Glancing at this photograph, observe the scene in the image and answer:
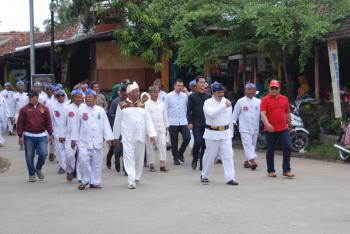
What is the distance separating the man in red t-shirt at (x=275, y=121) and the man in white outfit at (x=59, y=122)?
4.13 m

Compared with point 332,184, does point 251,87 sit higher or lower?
higher

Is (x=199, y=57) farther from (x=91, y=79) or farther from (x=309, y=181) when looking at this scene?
(x=91, y=79)

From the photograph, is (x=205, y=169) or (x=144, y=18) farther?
(x=144, y=18)

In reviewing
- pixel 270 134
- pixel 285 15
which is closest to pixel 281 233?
pixel 270 134

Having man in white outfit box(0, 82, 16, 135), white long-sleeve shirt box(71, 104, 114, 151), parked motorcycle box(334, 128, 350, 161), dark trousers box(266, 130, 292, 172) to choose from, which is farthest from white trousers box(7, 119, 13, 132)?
dark trousers box(266, 130, 292, 172)

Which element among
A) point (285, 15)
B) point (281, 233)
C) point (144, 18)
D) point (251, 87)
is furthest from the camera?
point (144, 18)

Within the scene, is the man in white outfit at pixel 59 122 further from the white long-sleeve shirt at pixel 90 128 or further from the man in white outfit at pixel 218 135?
the man in white outfit at pixel 218 135

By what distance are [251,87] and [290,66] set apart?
22.9 ft

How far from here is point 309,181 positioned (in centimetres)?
1199

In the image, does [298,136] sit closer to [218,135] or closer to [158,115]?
[158,115]

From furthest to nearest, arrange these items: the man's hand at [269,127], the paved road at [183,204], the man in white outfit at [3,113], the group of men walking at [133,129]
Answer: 1. the man in white outfit at [3,113]
2. the man's hand at [269,127]
3. the group of men walking at [133,129]
4. the paved road at [183,204]

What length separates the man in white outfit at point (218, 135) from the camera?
1174 centimetres

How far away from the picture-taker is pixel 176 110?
15.3m

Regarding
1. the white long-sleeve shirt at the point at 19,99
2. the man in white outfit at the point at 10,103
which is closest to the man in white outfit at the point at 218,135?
the white long-sleeve shirt at the point at 19,99
